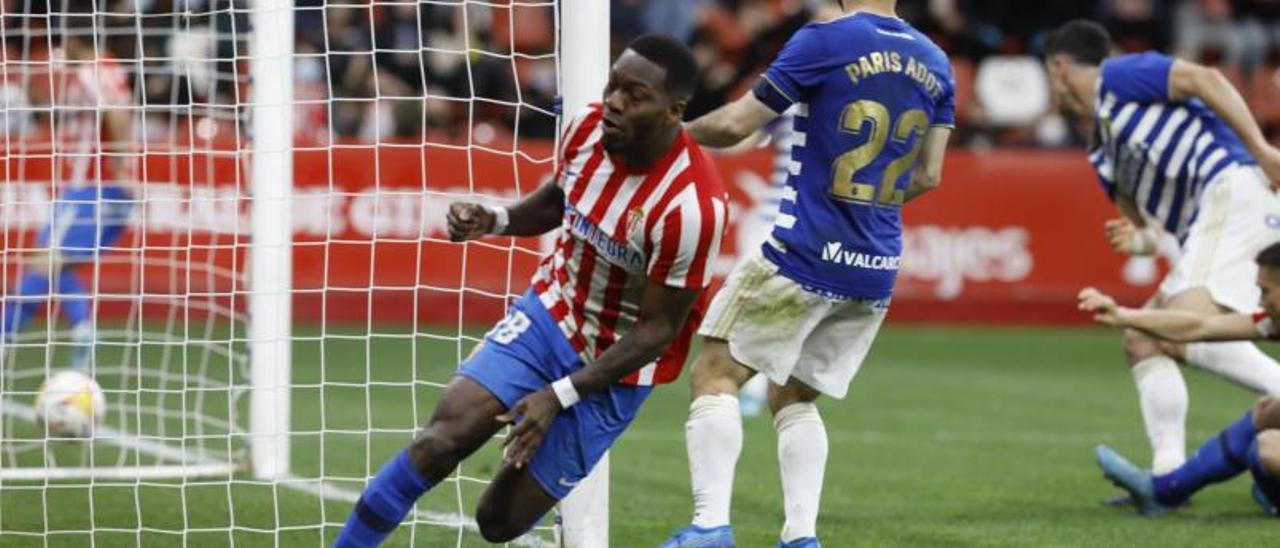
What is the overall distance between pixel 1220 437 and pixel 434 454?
12.4 ft

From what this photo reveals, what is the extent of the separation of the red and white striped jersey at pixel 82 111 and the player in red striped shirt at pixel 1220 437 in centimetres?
467

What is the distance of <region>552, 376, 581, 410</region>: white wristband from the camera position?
5.62m

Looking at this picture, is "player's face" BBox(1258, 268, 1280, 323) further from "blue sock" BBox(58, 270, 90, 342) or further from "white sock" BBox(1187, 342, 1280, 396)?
"blue sock" BBox(58, 270, 90, 342)

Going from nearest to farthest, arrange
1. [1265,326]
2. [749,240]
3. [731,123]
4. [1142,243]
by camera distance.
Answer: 1. [731,123]
2. [1265,326]
3. [1142,243]
4. [749,240]

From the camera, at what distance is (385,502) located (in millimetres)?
5578

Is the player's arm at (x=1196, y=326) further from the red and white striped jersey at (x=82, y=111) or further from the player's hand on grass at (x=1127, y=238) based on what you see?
the red and white striped jersey at (x=82, y=111)

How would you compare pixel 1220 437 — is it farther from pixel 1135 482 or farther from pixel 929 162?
pixel 929 162

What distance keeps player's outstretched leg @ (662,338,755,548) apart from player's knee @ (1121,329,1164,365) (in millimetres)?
2551

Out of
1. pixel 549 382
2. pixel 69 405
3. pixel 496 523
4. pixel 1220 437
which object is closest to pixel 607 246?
pixel 549 382

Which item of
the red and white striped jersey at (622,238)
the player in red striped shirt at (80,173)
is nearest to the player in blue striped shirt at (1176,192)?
the red and white striped jersey at (622,238)

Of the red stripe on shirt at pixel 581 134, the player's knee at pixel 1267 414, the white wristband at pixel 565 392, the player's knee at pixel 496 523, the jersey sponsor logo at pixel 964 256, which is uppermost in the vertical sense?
the red stripe on shirt at pixel 581 134

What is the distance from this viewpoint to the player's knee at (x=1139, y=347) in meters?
8.48

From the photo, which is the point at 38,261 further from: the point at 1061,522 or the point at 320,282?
the point at 320,282

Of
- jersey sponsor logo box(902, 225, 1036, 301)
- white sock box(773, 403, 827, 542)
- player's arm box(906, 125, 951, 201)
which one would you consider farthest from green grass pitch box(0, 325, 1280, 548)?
jersey sponsor logo box(902, 225, 1036, 301)
